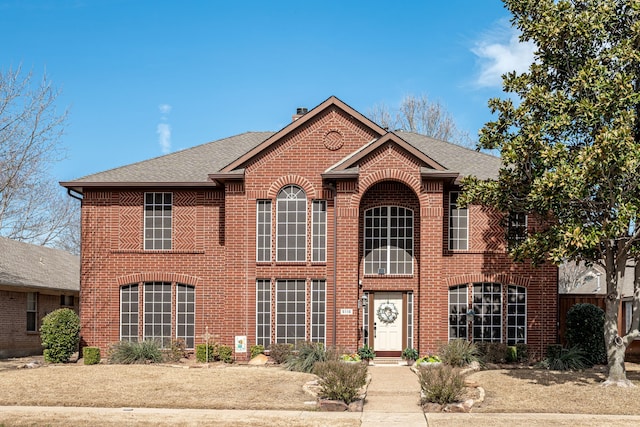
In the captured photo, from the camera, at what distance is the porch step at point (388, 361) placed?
2383cm

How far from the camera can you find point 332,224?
24.4 metres

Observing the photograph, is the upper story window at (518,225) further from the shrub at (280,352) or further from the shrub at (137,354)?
the shrub at (137,354)

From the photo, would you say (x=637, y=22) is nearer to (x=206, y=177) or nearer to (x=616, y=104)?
(x=616, y=104)

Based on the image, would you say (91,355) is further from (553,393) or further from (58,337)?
(553,393)

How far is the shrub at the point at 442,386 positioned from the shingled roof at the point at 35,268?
60.1ft

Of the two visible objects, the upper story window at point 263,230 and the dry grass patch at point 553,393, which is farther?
the upper story window at point 263,230

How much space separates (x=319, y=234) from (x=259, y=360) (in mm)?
4628

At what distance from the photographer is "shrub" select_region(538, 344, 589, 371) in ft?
73.4

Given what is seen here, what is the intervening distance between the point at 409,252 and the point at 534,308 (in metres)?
4.64

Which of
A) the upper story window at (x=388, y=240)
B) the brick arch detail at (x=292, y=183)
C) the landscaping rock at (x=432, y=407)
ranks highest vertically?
the brick arch detail at (x=292, y=183)

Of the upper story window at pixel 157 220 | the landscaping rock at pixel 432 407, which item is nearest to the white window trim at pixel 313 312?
the upper story window at pixel 157 220

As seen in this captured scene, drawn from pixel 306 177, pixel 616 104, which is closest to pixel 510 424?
pixel 616 104

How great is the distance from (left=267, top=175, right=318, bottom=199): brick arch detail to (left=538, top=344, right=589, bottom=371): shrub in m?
9.20

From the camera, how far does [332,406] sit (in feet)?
51.1
